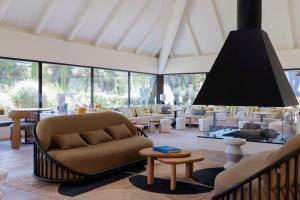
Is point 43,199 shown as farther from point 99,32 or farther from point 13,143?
point 99,32

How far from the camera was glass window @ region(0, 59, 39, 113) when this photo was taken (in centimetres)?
892

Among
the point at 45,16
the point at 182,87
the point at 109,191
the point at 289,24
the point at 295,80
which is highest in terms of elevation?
the point at 289,24

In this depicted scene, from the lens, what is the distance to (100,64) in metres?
11.6

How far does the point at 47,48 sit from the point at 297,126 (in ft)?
23.7

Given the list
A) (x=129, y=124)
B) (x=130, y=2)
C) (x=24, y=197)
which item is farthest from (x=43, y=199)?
(x=130, y=2)

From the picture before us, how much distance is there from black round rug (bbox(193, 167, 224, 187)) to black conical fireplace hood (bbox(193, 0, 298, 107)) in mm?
1162

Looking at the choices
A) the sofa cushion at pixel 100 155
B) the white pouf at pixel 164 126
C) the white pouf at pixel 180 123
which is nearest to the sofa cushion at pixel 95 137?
the sofa cushion at pixel 100 155

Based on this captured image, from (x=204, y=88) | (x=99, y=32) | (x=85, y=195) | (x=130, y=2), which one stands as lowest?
(x=85, y=195)

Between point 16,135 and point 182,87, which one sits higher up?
point 182,87

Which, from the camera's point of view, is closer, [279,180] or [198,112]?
[279,180]

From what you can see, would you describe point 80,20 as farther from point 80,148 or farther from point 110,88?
point 80,148

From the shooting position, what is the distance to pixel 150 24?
12.1 meters

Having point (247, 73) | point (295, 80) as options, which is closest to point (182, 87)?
point (295, 80)

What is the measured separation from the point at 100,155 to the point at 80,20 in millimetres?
6097
